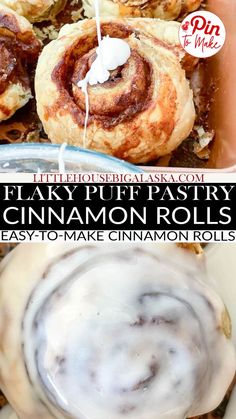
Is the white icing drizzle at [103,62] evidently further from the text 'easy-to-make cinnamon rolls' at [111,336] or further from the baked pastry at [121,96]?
the text 'easy-to-make cinnamon rolls' at [111,336]

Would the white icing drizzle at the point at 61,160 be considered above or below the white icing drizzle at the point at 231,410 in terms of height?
above

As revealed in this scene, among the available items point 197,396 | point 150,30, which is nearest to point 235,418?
point 197,396

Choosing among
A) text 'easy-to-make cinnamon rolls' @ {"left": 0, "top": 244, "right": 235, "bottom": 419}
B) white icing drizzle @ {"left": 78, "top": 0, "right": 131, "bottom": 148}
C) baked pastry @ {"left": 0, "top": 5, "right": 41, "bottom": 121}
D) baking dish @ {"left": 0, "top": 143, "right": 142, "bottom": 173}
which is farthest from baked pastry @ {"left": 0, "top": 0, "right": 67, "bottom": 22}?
text 'easy-to-make cinnamon rolls' @ {"left": 0, "top": 244, "right": 235, "bottom": 419}

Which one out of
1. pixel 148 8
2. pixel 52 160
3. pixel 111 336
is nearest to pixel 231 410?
pixel 111 336

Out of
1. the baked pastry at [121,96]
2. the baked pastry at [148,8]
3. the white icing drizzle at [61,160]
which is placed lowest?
the baked pastry at [121,96]

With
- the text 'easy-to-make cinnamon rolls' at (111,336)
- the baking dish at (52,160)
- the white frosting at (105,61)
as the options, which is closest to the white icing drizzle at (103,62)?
the white frosting at (105,61)

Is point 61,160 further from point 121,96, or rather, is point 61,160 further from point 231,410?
point 231,410
